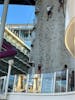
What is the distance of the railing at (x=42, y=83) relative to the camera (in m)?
3.68

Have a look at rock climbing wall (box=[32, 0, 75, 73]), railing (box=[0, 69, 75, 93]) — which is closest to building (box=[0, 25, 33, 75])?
rock climbing wall (box=[32, 0, 75, 73])

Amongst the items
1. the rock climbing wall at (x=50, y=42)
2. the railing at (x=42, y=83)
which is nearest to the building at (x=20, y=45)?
the rock climbing wall at (x=50, y=42)

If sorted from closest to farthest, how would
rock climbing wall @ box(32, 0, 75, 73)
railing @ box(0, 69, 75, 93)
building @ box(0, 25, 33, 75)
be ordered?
railing @ box(0, 69, 75, 93), rock climbing wall @ box(32, 0, 75, 73), building @ box(0, 25, 33, 75)

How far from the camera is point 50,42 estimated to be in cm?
686

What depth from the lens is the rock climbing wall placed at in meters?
6.48

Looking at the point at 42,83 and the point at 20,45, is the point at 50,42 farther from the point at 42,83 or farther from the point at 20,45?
the point at 20,45

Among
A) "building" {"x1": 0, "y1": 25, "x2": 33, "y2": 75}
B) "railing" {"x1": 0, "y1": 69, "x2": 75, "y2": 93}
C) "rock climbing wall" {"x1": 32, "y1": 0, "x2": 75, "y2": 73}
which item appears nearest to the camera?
"railing" {"x1": 0, "y1": 69, "x2": 75, "y2": 93}

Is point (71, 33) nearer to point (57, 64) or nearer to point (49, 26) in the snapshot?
point (57, 64)

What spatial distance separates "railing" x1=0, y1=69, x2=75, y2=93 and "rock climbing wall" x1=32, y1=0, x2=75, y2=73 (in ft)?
7.03

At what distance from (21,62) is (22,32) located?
4.78 meters

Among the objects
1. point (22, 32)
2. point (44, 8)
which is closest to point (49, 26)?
point (44, 8)

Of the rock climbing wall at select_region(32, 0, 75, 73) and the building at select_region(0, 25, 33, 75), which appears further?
the building at select_region(0, 25, 33, 75)

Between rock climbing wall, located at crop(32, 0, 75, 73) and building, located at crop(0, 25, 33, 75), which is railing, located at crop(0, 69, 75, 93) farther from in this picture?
building, located at crop(0, 25, 33, 75)

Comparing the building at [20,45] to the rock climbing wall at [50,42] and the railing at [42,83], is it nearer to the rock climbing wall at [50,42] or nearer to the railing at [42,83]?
the rock climbing wall at [50,42]
